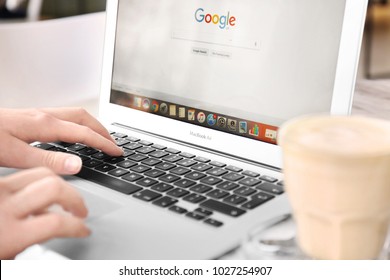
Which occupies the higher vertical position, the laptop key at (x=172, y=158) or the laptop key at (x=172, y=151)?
the laptop key at (x=172, y=151)

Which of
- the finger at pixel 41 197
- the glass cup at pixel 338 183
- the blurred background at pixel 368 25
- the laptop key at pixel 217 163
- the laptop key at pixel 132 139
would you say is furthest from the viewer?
the blurred background at pixel 368 25

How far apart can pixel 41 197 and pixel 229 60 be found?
0.35 meters

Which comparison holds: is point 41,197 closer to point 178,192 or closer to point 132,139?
point 178,192

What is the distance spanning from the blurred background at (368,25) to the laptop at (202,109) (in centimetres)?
26

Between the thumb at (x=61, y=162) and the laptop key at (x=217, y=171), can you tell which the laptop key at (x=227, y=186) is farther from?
the thumb at (x=61, y=162)

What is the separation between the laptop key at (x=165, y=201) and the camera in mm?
650

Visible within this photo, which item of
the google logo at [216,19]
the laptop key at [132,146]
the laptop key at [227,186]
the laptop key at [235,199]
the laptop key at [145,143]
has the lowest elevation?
the laptop key at [235,199]

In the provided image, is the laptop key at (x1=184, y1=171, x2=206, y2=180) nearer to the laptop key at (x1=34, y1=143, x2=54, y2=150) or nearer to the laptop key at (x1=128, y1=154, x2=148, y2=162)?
the laptop key at (x1=128, y1=154, x2=148, y2=162)

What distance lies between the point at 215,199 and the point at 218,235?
0.08m

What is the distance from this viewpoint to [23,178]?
0.60m

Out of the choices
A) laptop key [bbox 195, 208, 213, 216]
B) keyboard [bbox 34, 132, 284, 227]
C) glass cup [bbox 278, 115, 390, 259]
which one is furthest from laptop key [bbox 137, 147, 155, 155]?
glass cup [bbox 278, 115, 390, 259]

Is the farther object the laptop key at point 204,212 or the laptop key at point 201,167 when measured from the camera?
the laptop key at point 201,167

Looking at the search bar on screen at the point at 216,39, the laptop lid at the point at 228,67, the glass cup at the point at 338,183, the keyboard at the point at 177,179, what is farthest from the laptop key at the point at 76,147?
the glass cup at the point at 338,183

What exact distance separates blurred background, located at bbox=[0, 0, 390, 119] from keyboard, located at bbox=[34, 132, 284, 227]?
0.33 m
